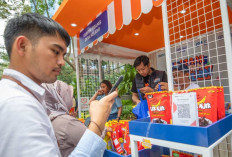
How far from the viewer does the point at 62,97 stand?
1.49 m

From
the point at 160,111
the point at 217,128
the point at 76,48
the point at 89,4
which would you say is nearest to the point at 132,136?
the point at 160,111

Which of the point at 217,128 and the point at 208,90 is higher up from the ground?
the point at 208,90

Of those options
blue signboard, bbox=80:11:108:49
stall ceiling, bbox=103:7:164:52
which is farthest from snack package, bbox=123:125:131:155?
stall ceiling, bbox=103:7:164:52

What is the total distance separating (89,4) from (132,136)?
236 centimetres

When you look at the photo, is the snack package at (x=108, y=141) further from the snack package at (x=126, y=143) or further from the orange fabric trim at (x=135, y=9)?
the orange fabric trim at (x=135, y=9)

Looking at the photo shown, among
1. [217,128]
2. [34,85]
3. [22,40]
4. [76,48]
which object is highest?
[76,48]

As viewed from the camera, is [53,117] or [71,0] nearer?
[53,117]

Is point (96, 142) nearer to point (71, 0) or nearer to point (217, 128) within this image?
point (217, 128)

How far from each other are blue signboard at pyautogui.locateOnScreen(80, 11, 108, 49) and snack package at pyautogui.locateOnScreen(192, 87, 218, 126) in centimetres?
214

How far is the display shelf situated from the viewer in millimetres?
822

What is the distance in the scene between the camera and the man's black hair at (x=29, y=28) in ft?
2.21

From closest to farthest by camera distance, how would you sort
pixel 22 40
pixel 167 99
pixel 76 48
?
pixel 22 40, pixel 167 99, pixel 76 48

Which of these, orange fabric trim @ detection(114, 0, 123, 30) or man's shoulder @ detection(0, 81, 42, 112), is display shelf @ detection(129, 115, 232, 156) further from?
orange fabric trim @ detection(114, 0, 123, 30)

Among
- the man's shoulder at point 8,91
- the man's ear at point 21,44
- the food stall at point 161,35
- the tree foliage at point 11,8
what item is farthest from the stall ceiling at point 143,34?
the tree foliage at point 11,8
